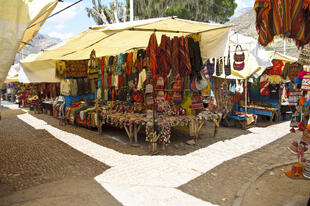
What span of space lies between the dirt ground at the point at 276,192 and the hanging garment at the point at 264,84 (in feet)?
21.5

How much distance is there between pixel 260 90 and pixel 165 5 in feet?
28.9

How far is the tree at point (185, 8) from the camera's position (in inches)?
585

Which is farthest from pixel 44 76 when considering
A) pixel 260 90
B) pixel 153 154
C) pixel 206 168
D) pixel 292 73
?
pixel 260 90

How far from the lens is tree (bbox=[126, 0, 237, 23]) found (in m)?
14.9

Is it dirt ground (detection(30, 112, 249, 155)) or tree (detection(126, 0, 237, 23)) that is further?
tree (detection(126, 0, 237, 23))

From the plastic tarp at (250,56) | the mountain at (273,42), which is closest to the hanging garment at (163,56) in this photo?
the mountain at (273,42)

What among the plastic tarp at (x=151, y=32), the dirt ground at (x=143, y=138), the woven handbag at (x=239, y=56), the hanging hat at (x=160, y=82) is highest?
the plastic tarp at (x=151, y=32)

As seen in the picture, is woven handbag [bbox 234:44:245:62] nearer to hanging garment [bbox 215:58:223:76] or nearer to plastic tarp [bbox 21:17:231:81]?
hanging garment [bbox 215:58:223:76]

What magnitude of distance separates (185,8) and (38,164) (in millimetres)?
13697

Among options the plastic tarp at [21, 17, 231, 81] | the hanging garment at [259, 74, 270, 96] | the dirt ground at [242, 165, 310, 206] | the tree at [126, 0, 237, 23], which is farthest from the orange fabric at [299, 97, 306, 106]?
the tree at [126, 0, 237, 23]

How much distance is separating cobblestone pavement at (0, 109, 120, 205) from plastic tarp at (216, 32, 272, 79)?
17.8 ft

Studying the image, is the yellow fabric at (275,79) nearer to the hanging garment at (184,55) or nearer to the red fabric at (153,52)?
the hanging garment at (184,55)

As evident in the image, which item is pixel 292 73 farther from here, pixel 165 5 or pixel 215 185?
pixel 165 5

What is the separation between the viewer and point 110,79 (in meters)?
7.59
